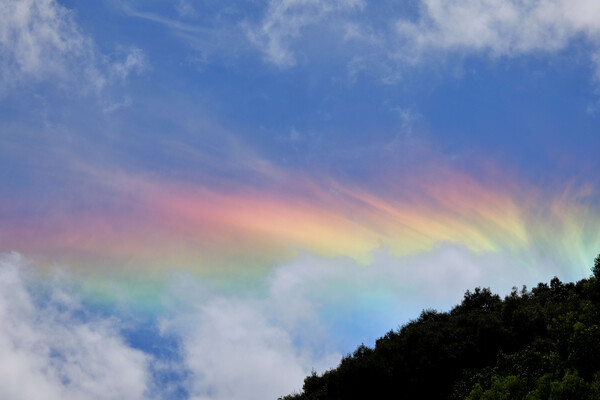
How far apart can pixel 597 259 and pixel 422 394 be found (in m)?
20.3

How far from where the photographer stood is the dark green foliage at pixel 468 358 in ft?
122

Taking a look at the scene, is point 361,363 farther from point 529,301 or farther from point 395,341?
point 529,301

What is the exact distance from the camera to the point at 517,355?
43812mm

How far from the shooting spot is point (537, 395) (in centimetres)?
3209

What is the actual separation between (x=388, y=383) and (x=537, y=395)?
20074 millimetres

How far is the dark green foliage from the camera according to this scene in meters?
37.3

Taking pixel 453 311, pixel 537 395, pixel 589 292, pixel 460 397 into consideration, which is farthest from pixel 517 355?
pixel 453 311

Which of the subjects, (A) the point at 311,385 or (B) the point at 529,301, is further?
(B) the point at 529,301

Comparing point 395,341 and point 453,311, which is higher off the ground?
point 453,311

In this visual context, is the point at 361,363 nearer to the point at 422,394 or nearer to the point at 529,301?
the point at 422,394

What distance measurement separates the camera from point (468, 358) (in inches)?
2016

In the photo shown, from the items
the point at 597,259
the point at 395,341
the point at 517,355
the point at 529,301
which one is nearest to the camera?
the point at 597,259

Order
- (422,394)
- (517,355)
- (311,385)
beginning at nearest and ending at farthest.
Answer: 1. (517,355)
2. (422,394)
3. (311,385)

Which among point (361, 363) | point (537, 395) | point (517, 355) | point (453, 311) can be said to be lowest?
point (537, 395)
